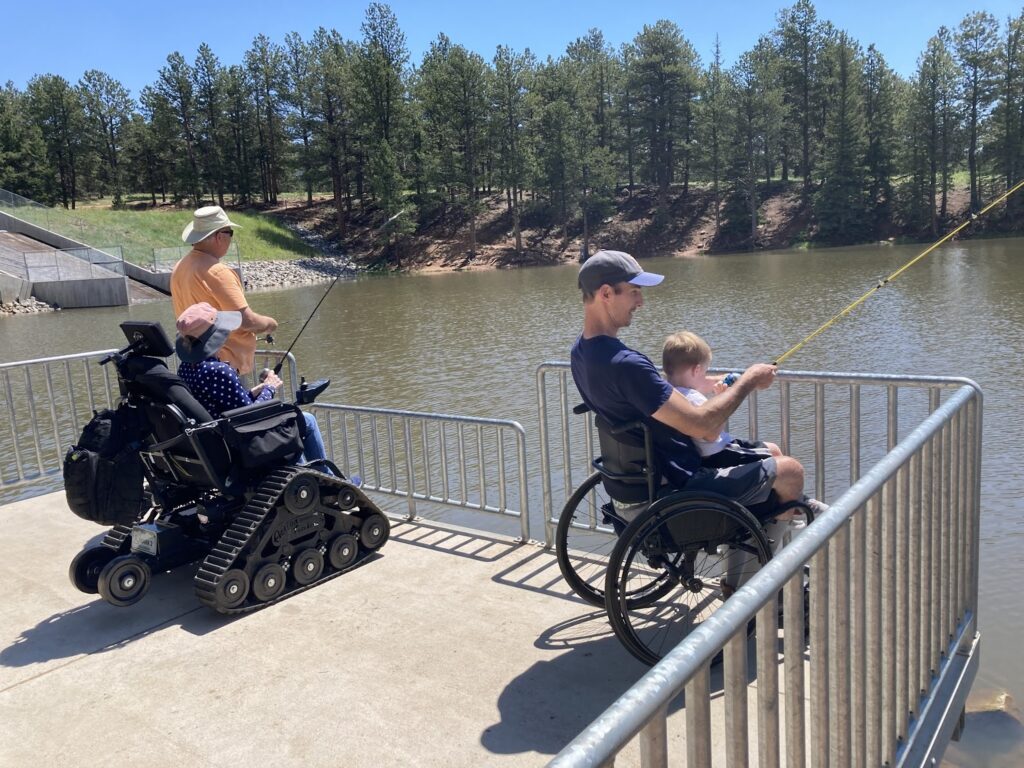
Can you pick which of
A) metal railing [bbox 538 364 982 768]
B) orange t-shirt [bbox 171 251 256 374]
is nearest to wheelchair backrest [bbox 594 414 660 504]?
metal railing [bbox 538 364 982 768]

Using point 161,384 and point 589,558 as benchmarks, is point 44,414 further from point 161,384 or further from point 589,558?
point 589,558

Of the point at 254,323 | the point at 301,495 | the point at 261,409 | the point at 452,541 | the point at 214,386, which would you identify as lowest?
the point at 452,541

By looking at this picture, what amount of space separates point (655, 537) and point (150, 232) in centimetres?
5135

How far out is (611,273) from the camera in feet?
11.8

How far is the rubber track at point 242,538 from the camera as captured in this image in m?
4.25

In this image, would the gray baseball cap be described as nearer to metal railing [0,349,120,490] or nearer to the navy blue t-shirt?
the navy blue t-shirt

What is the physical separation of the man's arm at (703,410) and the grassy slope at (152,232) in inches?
1637

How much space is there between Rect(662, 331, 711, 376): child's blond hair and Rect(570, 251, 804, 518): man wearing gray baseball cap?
33 centimetres

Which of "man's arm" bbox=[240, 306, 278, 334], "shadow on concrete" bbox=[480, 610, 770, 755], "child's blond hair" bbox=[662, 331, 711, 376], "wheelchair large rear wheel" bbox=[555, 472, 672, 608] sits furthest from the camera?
"man's arm" bbox=[240, 306, 278, 334]

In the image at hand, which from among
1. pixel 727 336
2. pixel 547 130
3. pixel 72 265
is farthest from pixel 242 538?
pixel 547 130

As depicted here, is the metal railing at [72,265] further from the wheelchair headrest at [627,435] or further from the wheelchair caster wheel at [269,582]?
the wheelchair headrest at [627,435]

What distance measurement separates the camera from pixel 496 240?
6328cm

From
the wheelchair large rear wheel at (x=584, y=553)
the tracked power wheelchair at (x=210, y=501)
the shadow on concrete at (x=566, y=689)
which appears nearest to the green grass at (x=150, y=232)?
the tracked power wheelchair at (x=210, y=501)

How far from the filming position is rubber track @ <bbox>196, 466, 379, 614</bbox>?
4.25m
